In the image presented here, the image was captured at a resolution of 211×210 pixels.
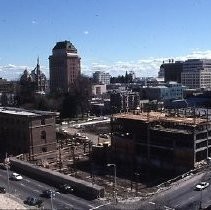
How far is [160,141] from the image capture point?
60.7m

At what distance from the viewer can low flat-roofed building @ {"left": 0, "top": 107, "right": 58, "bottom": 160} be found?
66.7 meters

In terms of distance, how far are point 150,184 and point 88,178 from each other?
26.8 ft

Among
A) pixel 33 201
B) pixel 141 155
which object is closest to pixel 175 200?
pixel 33 201

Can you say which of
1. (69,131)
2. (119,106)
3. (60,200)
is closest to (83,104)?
(119,106)

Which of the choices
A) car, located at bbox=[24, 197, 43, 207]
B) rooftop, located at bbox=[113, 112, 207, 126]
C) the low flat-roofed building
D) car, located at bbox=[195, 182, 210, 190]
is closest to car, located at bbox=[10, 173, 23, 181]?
car, located at bbox=[24, 197, 43, 207]

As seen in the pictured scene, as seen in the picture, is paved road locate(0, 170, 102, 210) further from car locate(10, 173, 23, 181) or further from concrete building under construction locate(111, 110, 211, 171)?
concrete building under construction locate(111, 110, 211, 171)

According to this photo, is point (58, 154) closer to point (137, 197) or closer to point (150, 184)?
point (150, 184)

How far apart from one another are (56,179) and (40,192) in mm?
3573

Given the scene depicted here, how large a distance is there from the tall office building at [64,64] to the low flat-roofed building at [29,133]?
9182cm

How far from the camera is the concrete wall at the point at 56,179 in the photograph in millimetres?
47219

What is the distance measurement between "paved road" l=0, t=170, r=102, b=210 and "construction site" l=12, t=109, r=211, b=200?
16.3 ft

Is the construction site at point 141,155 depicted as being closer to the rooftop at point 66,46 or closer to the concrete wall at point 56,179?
the concrete wall at point 56,179

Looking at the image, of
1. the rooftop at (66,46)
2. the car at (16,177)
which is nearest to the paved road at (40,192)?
the car at (16,177)

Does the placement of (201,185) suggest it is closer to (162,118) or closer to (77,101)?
(162,118)
